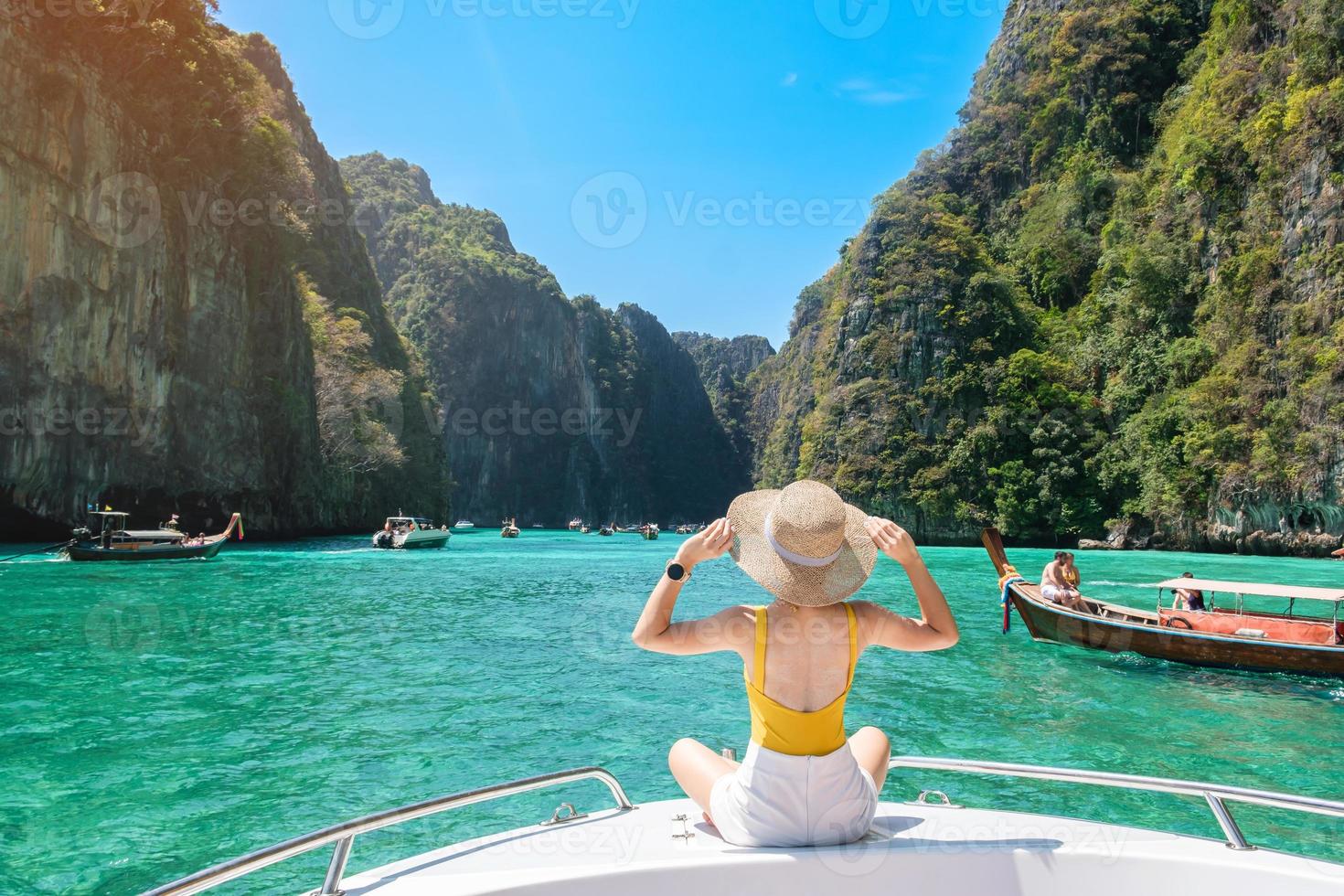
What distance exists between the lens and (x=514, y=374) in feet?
356

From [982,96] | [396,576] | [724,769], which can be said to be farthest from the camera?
[982,96]

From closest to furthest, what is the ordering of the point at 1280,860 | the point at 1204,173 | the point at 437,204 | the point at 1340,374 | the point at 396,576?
the point at 1280,860
the point at 396,576
the point at 1340,374
the point at 1204,173
the point at 437,204

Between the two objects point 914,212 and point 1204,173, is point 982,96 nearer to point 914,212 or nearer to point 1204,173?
point 914,212

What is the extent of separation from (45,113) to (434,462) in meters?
37.5

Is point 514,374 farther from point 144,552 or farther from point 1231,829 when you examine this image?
point 1231,829

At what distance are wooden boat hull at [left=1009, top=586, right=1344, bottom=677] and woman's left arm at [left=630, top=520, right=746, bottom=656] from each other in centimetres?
1020

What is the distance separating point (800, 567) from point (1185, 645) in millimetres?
10360

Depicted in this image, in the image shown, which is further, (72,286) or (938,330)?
(938,330)

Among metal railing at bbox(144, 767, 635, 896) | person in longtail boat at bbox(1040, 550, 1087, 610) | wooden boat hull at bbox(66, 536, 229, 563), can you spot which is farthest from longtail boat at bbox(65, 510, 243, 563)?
metal railing at bbox(144, 767, 635, 896)

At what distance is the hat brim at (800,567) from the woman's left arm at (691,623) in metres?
0.06

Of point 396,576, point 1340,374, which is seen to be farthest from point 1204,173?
Result: point 396,576

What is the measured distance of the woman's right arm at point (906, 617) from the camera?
232 centimetres

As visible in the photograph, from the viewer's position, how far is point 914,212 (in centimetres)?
6178
